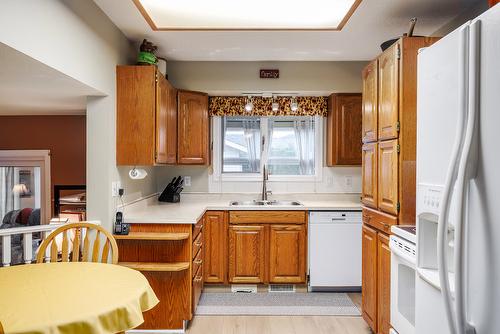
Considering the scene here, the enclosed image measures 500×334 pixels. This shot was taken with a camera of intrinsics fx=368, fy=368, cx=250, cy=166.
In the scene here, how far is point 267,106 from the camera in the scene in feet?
13.7

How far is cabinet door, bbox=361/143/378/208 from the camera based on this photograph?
103 inches

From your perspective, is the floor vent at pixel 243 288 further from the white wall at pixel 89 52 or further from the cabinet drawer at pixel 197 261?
the white wall at pixel 89 52

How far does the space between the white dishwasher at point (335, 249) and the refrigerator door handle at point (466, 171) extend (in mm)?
2718

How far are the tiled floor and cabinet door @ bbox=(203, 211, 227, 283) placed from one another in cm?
58

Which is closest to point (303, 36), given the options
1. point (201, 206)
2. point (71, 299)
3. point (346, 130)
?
point (346, 130)

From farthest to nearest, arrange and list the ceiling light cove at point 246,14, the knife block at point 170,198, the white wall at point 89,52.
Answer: the knife block at point 170,198 → the ceiling light cove at point 246,14 → the white wall at point 89,52

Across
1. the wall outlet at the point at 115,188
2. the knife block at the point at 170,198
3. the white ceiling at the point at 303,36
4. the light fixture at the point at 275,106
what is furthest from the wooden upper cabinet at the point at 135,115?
the light fixture at the point at 275,106

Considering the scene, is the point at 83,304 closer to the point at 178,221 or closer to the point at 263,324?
the point at 178,221

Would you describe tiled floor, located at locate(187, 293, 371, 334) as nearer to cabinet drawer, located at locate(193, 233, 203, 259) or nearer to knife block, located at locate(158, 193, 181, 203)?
cabinet drawer, located at locate(193, 233, 203, 259)

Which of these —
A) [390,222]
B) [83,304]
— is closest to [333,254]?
[390,222]

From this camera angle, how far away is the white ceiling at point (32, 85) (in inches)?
73.1

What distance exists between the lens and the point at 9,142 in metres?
4.55

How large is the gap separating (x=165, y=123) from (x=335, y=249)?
2.05 m

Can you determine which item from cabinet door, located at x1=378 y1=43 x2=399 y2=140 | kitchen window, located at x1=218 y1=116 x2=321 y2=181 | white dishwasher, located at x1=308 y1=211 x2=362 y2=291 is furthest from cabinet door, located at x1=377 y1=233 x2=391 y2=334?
kitchen window, located at x1=218 y1=116 x2=321 y2=181
